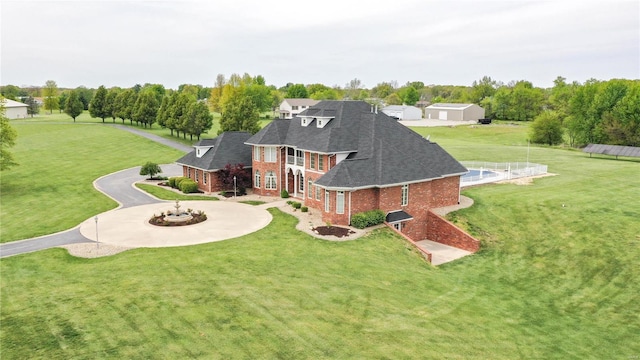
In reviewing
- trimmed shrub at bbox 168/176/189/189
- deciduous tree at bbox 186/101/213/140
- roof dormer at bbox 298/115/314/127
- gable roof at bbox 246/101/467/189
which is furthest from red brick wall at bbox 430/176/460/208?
deciduous tree at bbox 186/101/213/140

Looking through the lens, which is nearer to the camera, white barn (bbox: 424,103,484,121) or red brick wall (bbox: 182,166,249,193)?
red brick wall (bbox: 182,166,249,193)

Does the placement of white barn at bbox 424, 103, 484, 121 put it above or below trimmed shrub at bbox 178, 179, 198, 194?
above

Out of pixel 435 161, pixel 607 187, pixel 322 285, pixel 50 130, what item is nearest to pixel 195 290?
pixel 322 285

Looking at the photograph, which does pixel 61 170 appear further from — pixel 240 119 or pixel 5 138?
pixel 240 119

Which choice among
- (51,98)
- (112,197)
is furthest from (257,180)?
(51,98)

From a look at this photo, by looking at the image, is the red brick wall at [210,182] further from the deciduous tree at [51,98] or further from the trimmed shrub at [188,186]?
the deciduous tree at [51,98]

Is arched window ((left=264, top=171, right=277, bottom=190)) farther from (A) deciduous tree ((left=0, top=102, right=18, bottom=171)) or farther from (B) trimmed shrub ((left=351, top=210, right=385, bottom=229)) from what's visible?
(A) deciduous tree ((left=0, top=102, right=18, bottom=171))
